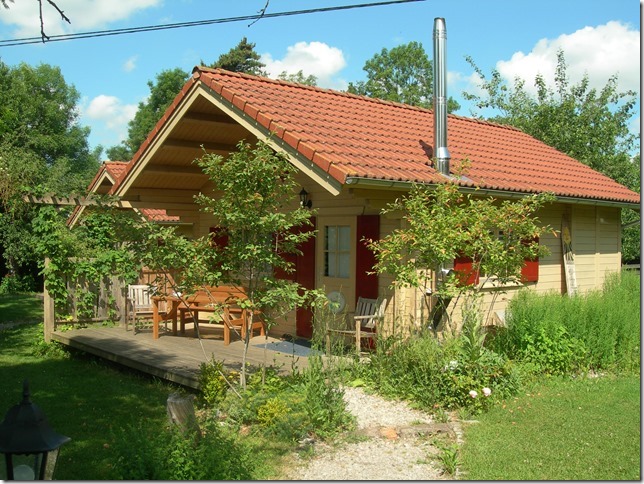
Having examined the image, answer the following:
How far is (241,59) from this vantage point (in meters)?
41.9

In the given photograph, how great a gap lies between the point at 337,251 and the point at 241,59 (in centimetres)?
3444

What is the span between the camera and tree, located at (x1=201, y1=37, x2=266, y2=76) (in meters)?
41.9

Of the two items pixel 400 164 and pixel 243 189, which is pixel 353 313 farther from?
pixel 243 189

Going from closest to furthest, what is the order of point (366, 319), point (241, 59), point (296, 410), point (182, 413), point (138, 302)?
point (182, 413) → point (296, 410) → point (366, 319) → point (138, 302) → point (241, 59)

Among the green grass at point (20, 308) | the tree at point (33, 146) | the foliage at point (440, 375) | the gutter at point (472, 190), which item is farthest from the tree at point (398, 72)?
the foliage at point (440, 375)

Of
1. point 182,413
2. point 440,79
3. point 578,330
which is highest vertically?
point 440,79

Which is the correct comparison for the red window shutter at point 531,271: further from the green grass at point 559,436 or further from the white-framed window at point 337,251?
the green grass at point 559,436

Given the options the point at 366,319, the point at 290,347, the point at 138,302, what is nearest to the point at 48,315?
the point at 138,302

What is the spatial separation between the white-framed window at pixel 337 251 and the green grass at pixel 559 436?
344cm

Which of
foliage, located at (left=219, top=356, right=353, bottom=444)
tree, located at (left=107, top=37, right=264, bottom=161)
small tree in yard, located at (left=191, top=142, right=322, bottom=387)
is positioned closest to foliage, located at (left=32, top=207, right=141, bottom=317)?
small tree in yard, located at (left=191, top=142, right=322, bottom=387)

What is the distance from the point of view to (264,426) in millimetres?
6105

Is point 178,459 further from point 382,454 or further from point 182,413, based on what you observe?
point 382,454

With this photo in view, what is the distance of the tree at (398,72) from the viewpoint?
180 feet

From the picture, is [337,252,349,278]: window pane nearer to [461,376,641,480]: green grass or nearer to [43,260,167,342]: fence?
[461,376,641,480]: green grass
